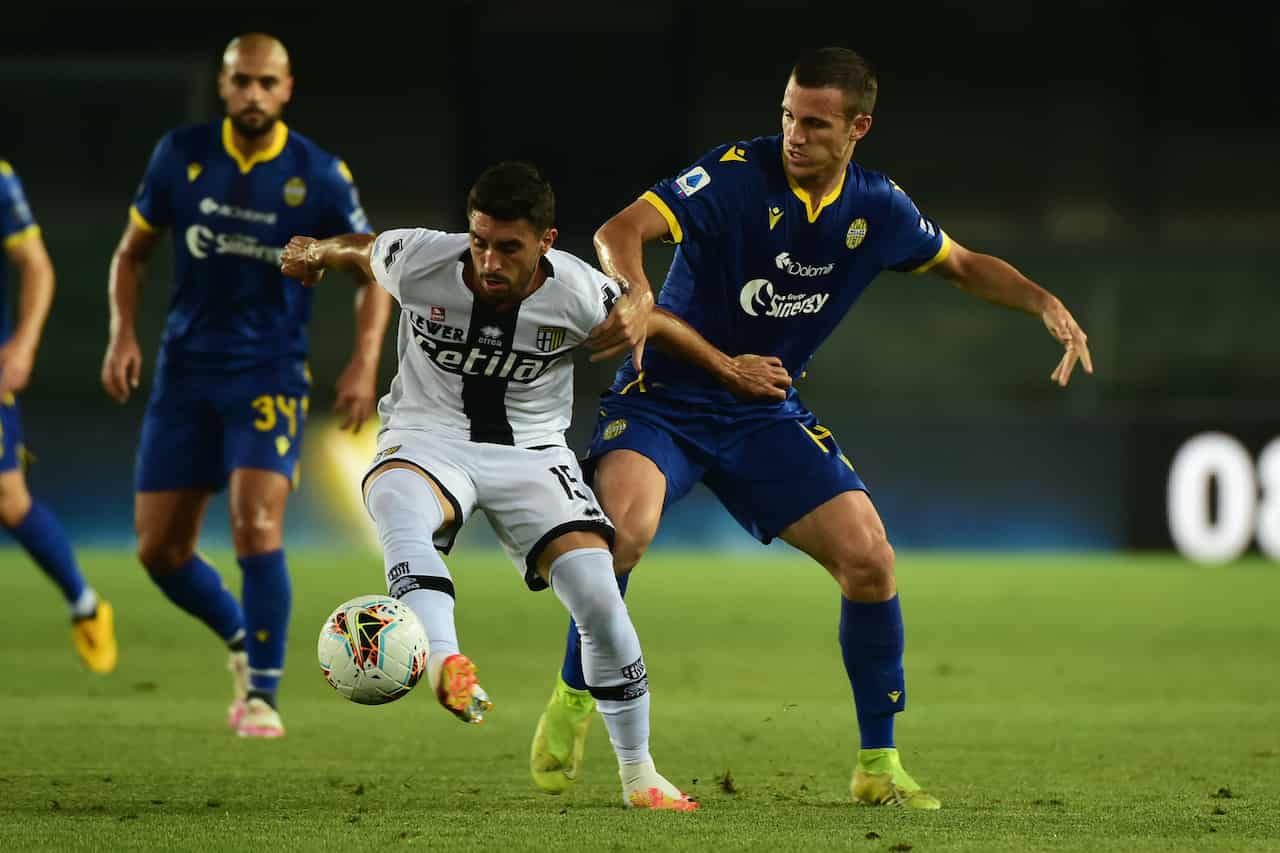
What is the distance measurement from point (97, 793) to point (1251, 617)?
7.88 metres

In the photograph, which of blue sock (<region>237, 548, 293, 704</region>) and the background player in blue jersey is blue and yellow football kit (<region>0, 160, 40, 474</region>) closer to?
the background player in blue jersey

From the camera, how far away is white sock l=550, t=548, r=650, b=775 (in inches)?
186

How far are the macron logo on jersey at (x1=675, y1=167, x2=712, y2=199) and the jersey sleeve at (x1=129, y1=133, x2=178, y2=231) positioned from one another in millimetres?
2255

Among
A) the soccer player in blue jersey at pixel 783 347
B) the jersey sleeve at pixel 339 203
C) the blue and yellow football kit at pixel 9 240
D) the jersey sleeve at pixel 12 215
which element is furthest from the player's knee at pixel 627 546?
the jersey sleeve at pixel 12 215

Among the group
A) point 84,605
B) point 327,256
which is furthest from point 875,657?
point 84,605

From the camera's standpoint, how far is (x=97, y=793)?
4938mm

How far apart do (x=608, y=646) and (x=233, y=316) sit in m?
2.53

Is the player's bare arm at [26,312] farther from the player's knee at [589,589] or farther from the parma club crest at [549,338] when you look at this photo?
the player's knee at [589,589]

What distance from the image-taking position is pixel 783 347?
5.55 meters

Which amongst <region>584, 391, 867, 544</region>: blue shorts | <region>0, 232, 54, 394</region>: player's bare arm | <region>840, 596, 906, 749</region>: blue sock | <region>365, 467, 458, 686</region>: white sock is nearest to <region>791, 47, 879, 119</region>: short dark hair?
<region>584, 391, 867, 544</region>: blue shorts

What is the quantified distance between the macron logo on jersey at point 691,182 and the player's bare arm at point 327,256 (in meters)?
0.86

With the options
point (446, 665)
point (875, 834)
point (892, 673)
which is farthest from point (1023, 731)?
point (446, 665)

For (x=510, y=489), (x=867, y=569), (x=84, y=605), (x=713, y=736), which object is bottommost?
(x=713, y=736)

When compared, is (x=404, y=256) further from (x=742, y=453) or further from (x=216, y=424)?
(x=216, y=424)
